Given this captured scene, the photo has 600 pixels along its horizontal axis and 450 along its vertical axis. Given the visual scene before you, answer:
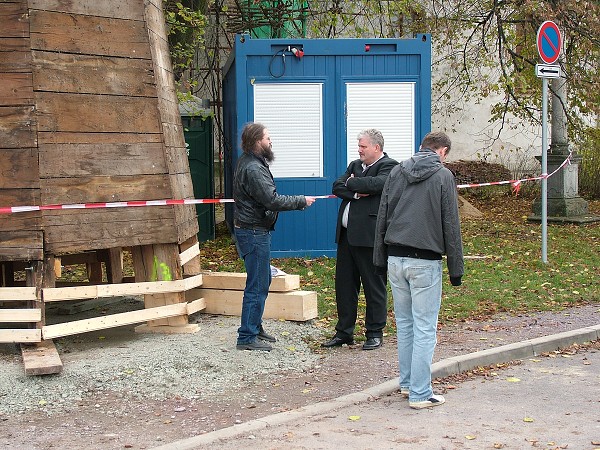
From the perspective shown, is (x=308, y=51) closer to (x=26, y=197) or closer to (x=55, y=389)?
(x=26, y=197)

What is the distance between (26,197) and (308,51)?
5897 millimetres

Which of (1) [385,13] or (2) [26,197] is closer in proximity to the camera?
(2) [26,197]

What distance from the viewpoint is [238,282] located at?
890 centimetres

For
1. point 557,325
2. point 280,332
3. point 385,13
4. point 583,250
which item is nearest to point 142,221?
point 280,332

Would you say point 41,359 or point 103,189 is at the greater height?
point 103,189

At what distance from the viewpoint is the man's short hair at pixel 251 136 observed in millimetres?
7652

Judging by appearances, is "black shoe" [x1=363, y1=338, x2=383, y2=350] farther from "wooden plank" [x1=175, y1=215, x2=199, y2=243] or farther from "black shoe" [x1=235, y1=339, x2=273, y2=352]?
"wooden plank" [x1=175, y1=215, x2=199, y2=243]

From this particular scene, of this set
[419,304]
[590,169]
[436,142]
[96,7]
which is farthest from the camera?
[590,169]

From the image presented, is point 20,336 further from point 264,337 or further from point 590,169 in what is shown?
point 590,169

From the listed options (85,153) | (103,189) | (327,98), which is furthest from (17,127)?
(327,98)

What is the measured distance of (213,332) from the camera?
8.33m

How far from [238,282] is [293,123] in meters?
4.19

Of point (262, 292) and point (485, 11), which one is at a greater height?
point (485, 11)

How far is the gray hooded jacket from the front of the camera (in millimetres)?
6176
